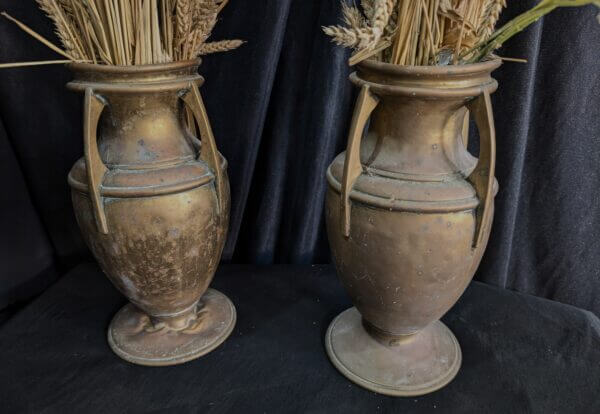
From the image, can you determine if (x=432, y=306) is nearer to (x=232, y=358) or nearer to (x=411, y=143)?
(x=411, y=143)

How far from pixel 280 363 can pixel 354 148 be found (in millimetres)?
465

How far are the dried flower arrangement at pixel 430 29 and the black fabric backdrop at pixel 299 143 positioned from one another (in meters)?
0.35

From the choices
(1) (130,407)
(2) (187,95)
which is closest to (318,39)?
(2) (187,95)

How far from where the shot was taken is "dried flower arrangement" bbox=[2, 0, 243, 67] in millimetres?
715

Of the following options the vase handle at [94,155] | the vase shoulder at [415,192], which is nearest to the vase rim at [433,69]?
the vase shoulder at [415,192]

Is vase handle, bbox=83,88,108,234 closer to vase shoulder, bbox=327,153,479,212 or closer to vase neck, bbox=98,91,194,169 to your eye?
vase neck, bbox=98,91,194,169

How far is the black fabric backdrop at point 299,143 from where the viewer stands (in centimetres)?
102

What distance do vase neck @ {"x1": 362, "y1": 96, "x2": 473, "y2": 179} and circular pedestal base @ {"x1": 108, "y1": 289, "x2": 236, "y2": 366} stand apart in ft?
1.64

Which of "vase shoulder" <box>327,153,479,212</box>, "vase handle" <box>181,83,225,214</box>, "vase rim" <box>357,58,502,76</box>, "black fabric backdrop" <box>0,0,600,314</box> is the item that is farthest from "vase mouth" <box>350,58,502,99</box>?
"black fabric backdrop" <box>0,0,600,314</box>

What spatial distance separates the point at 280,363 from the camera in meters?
0.90

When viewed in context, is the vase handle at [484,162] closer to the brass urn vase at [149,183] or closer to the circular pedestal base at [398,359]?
the circular pedestal base at [398,359]

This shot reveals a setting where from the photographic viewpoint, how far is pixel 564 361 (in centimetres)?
91

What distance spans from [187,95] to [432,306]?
1.82 ft

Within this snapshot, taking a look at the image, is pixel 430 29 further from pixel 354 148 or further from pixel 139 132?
pixel 139 132
